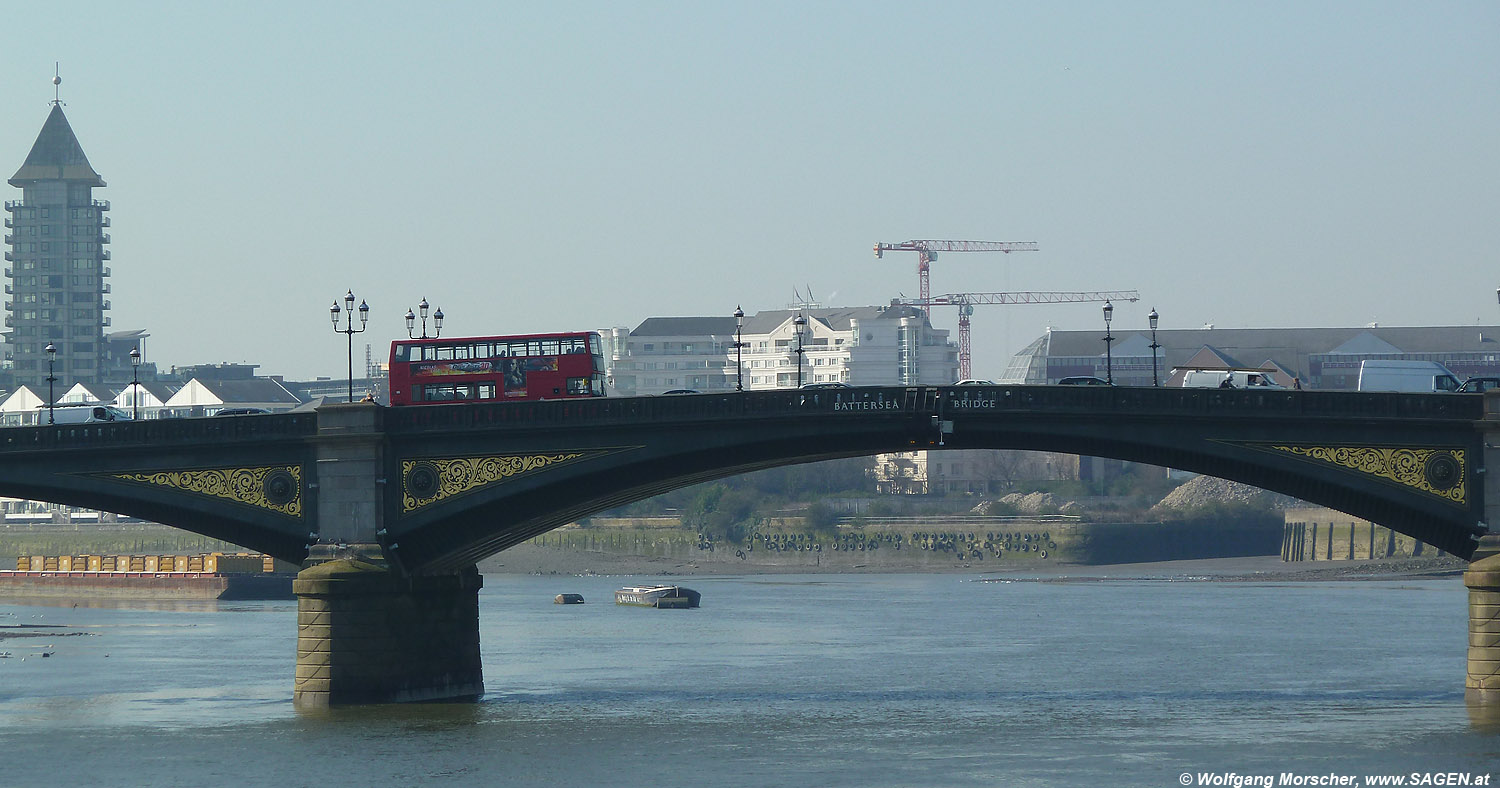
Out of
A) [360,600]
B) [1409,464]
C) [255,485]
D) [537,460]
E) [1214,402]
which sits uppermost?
[1214,402]

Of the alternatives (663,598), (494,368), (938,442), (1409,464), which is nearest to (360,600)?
(494,368)

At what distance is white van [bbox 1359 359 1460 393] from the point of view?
78562 mm

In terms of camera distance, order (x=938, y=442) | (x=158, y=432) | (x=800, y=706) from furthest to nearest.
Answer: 1. (x=800, y=706)
2. (x=158, y=432)
3. (x=938, y=442)

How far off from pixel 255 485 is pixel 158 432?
13.4 ft

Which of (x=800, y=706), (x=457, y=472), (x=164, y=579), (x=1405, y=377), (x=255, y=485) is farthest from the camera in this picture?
(x=164, y=579)

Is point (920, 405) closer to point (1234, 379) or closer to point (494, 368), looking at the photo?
point (1234, 379)

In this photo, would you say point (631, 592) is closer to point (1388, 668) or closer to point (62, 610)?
point (62, 610)

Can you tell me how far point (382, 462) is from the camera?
73.5m

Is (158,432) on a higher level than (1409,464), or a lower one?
higher

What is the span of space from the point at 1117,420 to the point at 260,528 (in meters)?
30.9

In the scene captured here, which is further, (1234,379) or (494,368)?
(494,368)

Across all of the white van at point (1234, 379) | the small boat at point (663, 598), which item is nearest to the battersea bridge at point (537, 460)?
the white van at point (1234, 379)

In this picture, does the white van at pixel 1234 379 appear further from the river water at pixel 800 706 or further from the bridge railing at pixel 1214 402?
the river water at pixel 800 706

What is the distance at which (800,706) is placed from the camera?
78.0 metres
